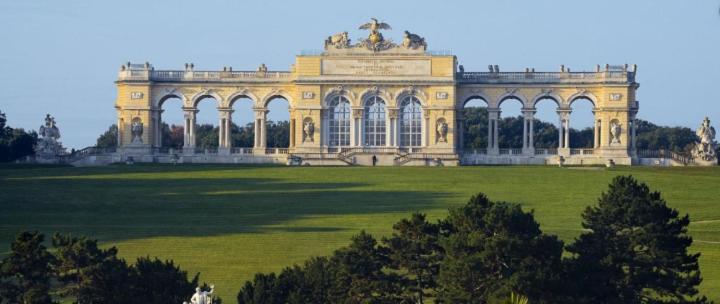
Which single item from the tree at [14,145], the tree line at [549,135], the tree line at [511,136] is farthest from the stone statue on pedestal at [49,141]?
the tree line at [549,135]

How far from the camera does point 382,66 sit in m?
128

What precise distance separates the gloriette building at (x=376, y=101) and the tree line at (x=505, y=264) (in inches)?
2288

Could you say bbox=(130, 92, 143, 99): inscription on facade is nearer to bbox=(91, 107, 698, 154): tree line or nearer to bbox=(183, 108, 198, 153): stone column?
bbox=(183, 108, 198, 153): stone column

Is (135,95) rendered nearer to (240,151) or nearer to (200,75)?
(200,75)

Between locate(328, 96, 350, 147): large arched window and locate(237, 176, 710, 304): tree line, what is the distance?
2402 inches

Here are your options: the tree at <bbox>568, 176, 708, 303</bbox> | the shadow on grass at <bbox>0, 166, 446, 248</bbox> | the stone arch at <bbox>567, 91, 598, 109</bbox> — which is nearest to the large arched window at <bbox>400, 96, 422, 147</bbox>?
the stone arch at <bbox>567, 91, 598, 109</bbox>

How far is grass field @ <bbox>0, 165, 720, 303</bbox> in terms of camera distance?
7844 centimetres

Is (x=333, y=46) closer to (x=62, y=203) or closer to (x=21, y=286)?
(x=62, y=203)

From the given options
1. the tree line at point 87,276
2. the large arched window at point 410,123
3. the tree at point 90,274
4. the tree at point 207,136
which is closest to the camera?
the tree line at point 87,276

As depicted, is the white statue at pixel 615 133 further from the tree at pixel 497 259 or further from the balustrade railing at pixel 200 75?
the tree at pixel 497 259

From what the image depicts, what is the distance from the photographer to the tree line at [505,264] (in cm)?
6300

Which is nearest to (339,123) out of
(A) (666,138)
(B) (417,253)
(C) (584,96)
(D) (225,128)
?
(D) (225,128)

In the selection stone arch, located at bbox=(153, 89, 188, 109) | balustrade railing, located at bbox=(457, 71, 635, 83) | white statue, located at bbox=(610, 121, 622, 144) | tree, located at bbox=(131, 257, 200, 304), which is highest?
balustrade railing, located at bbox=(457, 71, 635, 83)

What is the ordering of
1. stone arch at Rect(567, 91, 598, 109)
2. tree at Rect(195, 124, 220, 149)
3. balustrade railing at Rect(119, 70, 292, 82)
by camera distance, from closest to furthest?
1. stone arch at Rect(567, 91, 598, 109)
2. balustrade railing at Rect(119, 70, 292, 82)
3. tree at Rect(195, 124, 220, 149)
